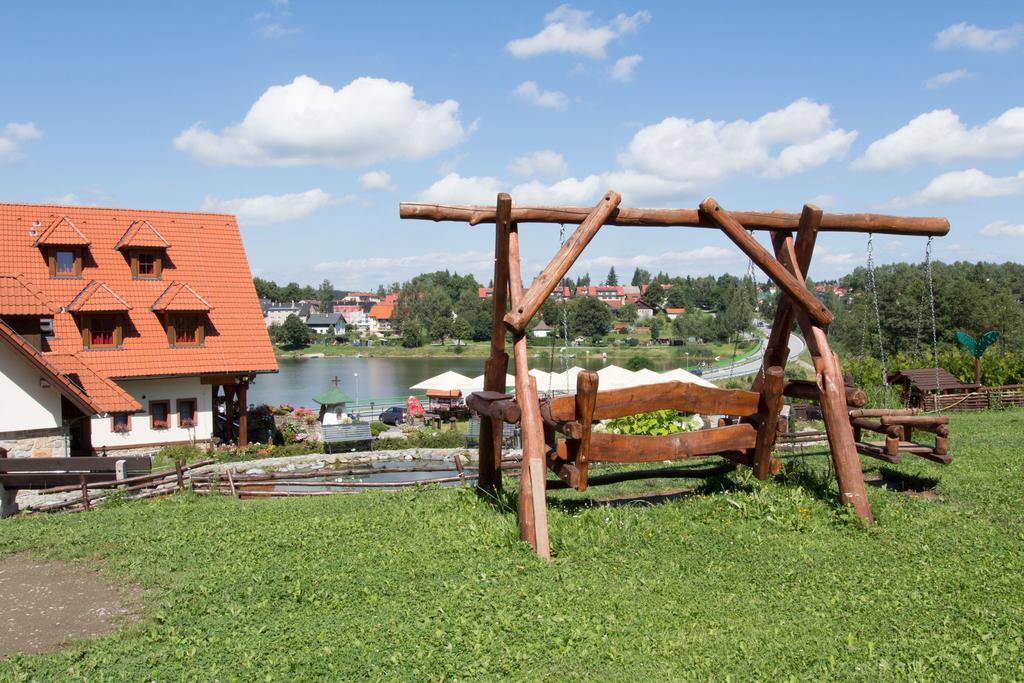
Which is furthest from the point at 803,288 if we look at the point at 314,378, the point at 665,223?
the point at 314,378

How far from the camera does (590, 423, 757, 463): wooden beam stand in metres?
9.22

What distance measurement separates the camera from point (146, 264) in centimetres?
2625

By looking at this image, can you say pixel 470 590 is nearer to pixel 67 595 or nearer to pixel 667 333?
pixel 67 595

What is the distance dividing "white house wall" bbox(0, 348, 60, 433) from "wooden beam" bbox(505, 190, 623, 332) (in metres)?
13.5

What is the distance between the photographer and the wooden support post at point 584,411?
27.6ft

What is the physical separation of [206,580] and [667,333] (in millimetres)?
92483

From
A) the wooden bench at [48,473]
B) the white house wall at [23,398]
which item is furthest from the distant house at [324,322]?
the wooden bench at [48,473]

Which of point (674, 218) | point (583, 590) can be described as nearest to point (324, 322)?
point (674, 218)

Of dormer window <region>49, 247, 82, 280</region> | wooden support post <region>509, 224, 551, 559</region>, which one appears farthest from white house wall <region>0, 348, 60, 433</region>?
wooden support post <region>509, 224, 551, 559</region>

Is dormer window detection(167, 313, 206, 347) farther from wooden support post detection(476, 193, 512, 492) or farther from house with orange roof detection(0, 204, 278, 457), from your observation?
wooden support post detection(476, 193, 512, 492)

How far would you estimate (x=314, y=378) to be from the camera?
6481 centimetres

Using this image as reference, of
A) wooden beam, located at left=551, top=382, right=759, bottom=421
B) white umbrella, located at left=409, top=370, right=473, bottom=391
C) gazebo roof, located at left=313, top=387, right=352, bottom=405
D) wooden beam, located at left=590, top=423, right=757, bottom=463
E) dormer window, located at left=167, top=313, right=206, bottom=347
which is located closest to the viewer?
wooden beam, located at left=551, top=382, right=759, bottom=421

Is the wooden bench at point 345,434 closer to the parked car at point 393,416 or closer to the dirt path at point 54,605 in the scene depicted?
the parked car at point 393,416

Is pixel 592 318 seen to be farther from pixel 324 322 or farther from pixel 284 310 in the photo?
pixel 284 310
